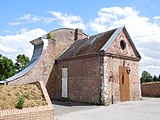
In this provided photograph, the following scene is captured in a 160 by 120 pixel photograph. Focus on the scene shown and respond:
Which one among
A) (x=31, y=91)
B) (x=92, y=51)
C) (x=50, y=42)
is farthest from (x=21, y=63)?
(x=31, y=91)

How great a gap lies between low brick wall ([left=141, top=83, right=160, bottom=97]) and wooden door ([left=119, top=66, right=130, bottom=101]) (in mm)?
10678

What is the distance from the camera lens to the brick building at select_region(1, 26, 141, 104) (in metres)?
19.2

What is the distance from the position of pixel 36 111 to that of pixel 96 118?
3.73m

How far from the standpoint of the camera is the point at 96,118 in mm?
11992

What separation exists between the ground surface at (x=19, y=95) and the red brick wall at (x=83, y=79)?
8.07 metres

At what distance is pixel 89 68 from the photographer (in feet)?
66.2

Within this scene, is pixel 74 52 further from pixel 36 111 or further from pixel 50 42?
pixel 36 111

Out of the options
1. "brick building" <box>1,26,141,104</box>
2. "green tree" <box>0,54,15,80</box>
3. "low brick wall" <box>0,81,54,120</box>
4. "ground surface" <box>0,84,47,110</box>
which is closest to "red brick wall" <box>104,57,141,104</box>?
"brick building" <box>1,26,141,104</box>

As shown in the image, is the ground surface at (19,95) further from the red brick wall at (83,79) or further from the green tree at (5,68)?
the green tree at (5,68)

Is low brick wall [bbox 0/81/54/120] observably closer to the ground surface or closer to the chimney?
the ground surface

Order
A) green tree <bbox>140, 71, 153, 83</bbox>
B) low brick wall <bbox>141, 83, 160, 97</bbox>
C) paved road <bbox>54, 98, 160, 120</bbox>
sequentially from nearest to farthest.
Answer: paved road <bbox>54, 98, 160, 120</bbox> < low brick wall <bbox>141, 83, 160, 97</bbox> < green tree <bbox>140, 71, 153, 83</bbox>

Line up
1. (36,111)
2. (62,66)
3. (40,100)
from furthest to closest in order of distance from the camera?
(62,66)
(40,100)
(36,111)

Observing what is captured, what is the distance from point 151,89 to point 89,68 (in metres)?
14.9

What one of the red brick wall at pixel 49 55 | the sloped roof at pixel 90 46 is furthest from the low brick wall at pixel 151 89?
the red brick wall at pixel 49 55
